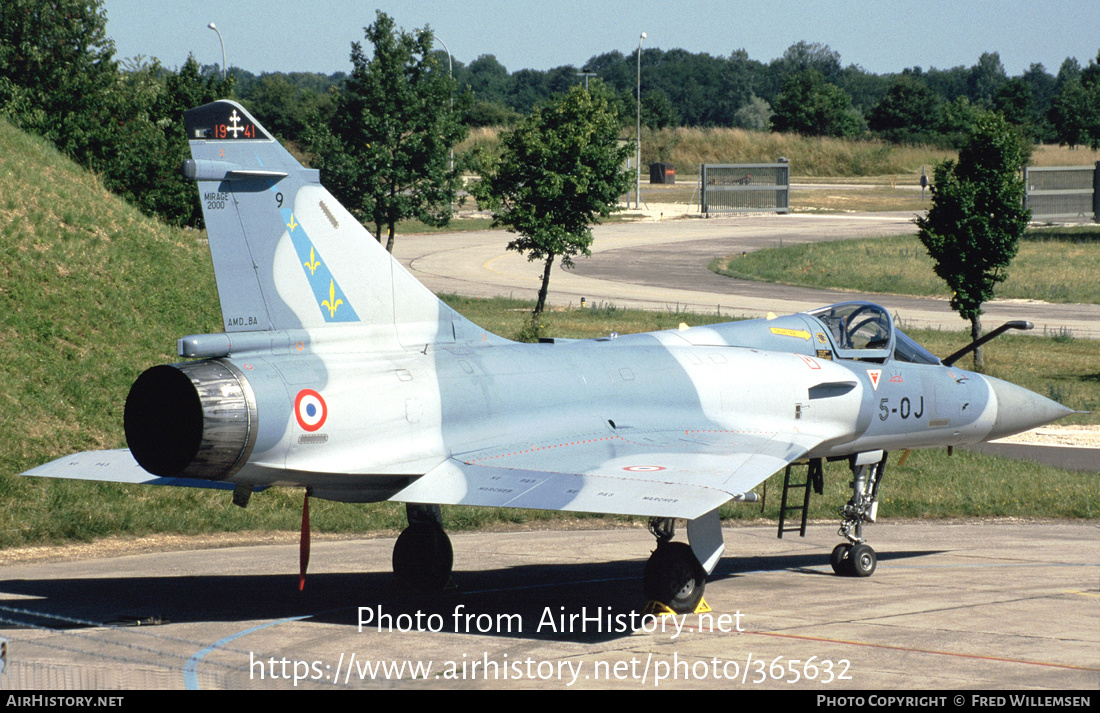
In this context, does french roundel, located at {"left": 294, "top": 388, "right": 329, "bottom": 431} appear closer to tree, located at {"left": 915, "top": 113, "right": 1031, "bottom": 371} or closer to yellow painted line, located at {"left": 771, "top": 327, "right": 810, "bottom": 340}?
yellow painted line, located at {"left": 771, "top": 327, "right": 810, "bottom": 340}

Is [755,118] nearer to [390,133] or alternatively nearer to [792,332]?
[390,133]

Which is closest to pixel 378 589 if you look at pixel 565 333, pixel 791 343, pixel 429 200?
pixel 791 343

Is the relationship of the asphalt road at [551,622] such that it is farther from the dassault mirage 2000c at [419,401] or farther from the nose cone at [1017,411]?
the nose cone at [1017,411]

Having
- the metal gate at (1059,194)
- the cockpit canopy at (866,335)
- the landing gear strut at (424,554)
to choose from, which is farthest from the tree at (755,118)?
the landing gear strut at (424,554)

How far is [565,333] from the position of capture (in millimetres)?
36688

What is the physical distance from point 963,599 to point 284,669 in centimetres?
816

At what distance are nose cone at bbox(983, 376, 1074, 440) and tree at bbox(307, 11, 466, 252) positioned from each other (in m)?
28.7

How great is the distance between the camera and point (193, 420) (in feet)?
35.1

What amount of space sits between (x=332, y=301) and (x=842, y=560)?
773cm

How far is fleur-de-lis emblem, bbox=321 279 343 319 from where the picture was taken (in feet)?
39.8

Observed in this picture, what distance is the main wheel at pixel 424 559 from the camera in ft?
45.3

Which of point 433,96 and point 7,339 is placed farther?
point 433,96

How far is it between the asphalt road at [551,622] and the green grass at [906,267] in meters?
33.8

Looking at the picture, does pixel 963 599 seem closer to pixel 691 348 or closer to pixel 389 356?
pixel 691 348
